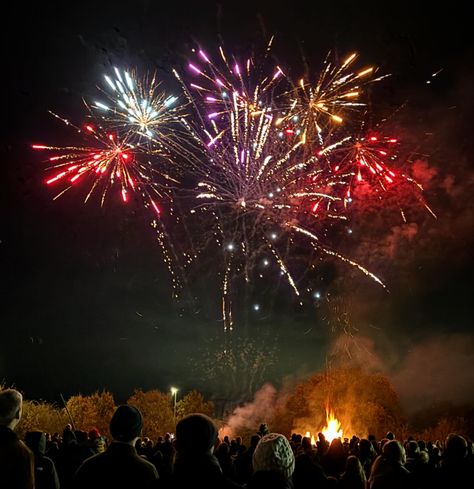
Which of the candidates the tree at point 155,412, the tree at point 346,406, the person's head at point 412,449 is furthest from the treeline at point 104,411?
the person's head at point 412,449

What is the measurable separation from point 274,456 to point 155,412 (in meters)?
81.4

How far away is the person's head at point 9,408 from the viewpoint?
4.04m

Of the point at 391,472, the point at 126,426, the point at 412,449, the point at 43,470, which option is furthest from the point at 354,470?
the point at 412,449

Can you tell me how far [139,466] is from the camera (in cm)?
361

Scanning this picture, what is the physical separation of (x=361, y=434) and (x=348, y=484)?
190ft

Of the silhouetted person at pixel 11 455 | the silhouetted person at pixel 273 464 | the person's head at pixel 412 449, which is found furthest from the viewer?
the person's head at pixel 412 449

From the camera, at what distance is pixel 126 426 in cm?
376

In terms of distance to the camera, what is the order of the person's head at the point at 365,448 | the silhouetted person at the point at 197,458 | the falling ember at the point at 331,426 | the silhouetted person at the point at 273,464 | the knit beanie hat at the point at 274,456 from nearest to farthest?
the silhouetted person at the point at 197,458
the silhouetted person at the point at 273,464
the knit beanie hat at the point at 274,456
the person's head at the point at 365,448
the falling ember at the point at 331,426

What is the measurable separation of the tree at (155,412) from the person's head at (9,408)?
71.5 meters

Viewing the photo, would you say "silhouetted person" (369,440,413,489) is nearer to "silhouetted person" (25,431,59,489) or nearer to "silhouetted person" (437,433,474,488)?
"silhouetted person" (437,433,474,488)

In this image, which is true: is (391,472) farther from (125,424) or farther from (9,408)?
(9,408)

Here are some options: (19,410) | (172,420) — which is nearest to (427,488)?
(19,410)

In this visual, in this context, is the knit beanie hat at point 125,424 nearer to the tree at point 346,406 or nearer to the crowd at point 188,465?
the crowd at point 188,465

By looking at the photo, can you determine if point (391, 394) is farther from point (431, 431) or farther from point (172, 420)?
point (172, 420)
